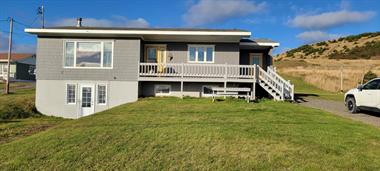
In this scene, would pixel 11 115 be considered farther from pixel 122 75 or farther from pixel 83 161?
pixel 83 161

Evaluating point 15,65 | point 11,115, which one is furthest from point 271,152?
point 15,65

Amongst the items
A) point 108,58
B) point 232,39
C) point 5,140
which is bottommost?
point 5,140

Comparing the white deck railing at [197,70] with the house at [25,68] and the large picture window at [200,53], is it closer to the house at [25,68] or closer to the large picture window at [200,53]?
the large picture window at [200,53]

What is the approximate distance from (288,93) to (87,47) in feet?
41.1

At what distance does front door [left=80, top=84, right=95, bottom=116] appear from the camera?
2069cm

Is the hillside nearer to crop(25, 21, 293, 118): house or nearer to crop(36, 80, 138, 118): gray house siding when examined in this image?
crop(25, 21, 293, 118): house

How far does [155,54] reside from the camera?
22.5 m

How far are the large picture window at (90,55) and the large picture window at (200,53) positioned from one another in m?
5.15

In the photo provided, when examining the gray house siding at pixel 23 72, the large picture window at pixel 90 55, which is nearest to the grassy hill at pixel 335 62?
the large picture window at pixel 90 55

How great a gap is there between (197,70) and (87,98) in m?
7.05

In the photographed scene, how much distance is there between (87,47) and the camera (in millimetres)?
20844

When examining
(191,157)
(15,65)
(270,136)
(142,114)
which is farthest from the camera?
(15,65)

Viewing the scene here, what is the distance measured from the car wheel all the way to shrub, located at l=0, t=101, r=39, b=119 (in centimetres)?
1758

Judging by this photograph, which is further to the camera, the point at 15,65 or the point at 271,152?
the point at 15,65
